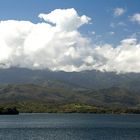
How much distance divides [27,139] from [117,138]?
37.0 metres

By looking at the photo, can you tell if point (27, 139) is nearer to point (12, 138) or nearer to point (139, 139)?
point (12, 138)

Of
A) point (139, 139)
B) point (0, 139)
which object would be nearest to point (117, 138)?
point (139, 139)

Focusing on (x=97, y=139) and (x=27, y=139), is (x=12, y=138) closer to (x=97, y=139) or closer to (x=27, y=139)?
(x=27, y=139)

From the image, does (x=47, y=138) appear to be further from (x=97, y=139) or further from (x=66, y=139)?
(x=97, y=139)

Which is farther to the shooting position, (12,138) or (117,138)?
(117,138)

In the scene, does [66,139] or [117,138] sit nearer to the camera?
[66,139]

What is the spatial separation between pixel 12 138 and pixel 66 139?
65.8 ft

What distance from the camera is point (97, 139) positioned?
488ft

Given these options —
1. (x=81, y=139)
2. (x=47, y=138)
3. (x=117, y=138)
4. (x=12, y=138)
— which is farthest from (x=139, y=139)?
(x=12, y=138)

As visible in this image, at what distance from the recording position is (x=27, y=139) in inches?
5586

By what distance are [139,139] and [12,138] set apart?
4877 cm

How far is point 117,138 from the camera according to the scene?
156m

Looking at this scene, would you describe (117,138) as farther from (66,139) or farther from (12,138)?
(12,138)

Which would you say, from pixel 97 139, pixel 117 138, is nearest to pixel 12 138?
pixel 97 139
